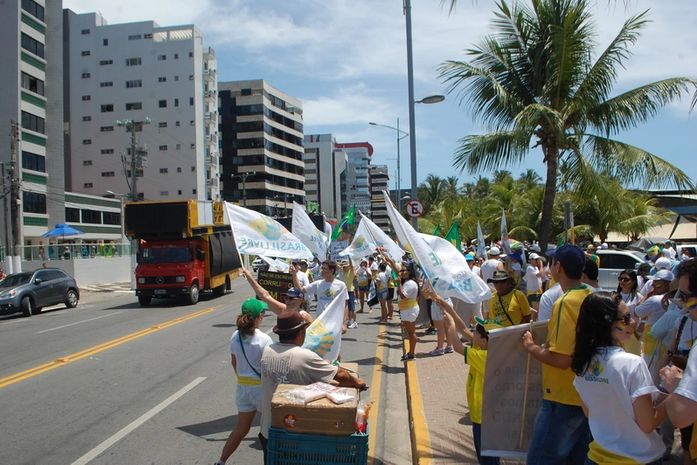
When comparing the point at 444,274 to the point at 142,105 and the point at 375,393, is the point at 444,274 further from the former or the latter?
the point at 142,105

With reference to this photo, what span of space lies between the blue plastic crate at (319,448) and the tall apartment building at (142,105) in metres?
79.4

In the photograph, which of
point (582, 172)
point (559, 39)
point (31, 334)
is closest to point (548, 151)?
point (582, 172)

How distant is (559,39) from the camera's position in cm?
1220

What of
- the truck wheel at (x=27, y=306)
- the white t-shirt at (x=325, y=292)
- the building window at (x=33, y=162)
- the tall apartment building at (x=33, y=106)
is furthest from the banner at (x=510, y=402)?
the building window at (x=33, y=162)

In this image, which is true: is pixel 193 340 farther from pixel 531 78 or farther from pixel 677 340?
pixel 677 340

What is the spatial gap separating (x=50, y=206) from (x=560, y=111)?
48.8 m

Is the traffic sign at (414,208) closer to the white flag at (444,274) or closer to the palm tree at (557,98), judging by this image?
the palm tree at (557,98)

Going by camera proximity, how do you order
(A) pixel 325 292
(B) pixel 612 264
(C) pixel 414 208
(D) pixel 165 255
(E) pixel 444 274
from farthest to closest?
(D) pixel 165 255
(B) pixel 612 264
(C) pixel 414 208
(A) pixel 325 292
(E) pixel 444 274

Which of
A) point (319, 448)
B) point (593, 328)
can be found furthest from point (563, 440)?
point (319, 448)

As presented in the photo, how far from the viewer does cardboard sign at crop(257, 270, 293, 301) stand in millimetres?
11328

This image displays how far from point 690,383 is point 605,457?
72 cm

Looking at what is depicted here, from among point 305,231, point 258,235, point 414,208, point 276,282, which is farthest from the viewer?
point 414,208

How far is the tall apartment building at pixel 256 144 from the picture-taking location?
93.4m

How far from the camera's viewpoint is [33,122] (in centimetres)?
4709
